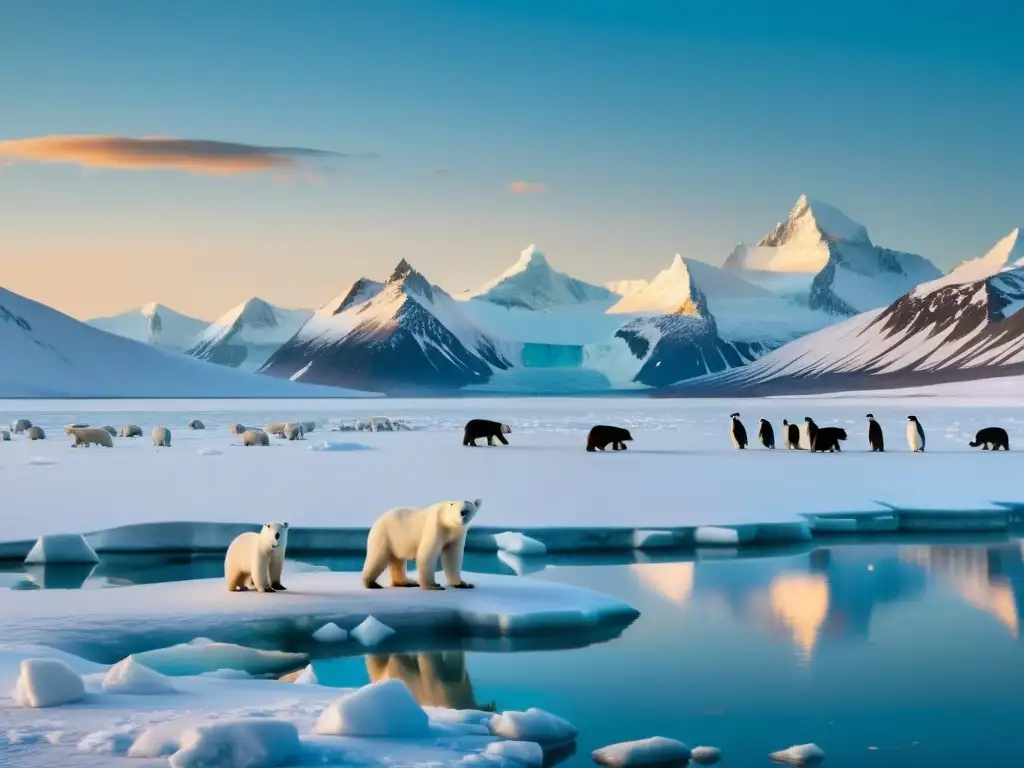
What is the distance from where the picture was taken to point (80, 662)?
919 centimetres

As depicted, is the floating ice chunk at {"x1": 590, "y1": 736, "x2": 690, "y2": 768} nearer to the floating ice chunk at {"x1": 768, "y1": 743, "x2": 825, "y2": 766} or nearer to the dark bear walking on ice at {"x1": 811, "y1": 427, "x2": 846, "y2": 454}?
the floating ice chunk at {"x1": 768, "y1": 743, "x2": 825, "y2": 766}

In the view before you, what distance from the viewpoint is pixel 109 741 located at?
6.92 metres

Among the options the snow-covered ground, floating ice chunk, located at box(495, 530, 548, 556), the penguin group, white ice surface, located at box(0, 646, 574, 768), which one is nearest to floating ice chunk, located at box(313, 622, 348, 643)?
white ice surface, located at box(0, 646, 574, 768)

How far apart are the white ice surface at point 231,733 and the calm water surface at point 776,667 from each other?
30.4 inches

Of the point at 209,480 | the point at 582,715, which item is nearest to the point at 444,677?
the point at 582,715

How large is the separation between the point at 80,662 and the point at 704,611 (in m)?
5.58

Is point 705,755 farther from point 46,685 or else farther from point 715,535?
point 715,535

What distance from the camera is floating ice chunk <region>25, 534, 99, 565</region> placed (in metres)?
14.7

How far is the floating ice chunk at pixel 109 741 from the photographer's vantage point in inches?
269

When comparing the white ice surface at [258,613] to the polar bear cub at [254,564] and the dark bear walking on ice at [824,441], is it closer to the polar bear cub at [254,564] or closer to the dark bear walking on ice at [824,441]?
the polar bear cub at [254,564]

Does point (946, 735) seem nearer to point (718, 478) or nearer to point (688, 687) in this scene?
point (688, 687)

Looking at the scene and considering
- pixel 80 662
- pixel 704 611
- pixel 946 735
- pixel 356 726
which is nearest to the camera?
pixel 356 726

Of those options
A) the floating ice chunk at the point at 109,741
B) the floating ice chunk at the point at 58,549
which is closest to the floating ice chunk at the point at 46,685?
the floating ice chunk at the point at 109,741

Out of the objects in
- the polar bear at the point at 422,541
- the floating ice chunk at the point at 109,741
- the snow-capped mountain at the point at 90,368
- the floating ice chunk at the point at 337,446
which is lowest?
the floating ice chunk at the point at 109,741
